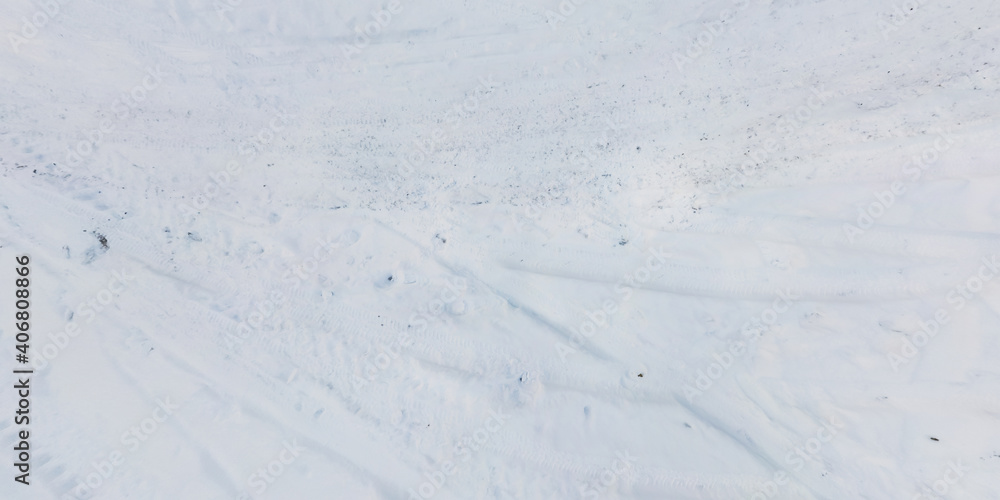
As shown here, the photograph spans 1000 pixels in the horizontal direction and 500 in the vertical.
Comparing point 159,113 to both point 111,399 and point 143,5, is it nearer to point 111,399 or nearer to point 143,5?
point 143,5

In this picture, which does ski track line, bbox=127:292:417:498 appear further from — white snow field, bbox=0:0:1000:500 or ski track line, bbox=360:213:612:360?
ski track line, bbox=360:213:612:360

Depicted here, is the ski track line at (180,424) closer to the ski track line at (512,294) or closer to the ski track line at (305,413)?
the ski track line at (305,413)

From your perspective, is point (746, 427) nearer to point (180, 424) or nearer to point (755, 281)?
point (755, 281)

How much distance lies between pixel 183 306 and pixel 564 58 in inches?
317

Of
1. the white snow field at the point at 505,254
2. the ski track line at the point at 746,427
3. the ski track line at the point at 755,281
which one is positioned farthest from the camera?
the ski track line at the point at 755,281

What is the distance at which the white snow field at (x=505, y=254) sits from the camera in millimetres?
5723

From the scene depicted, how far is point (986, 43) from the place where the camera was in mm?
8867

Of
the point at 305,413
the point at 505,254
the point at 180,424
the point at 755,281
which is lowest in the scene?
the point at 305,413

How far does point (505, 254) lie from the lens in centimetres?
756

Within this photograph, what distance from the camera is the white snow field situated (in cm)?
572

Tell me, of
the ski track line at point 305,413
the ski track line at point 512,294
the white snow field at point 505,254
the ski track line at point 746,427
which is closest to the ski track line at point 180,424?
the white snow field at point 505,254

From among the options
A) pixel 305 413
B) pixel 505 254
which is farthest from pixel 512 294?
pixel 305 413

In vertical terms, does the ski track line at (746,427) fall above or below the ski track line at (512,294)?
below

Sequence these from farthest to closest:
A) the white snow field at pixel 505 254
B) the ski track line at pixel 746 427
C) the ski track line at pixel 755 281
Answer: the ski track line at pixel 755 281 → the white snow field at pixel 505 254 → the ski track line at pixel 746 427
